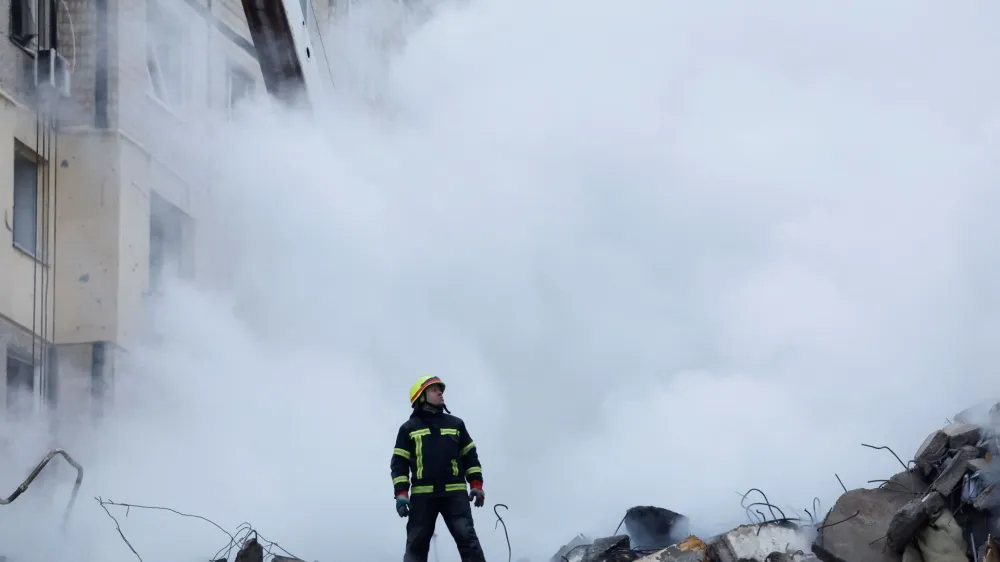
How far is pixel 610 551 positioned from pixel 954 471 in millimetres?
2237

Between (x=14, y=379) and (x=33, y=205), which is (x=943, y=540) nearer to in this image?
(x=14, y=379)

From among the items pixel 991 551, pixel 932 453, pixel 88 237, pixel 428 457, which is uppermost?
pixel 88 237

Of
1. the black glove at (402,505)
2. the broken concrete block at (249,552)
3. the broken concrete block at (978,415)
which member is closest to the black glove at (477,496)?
the black glove at (402,505)

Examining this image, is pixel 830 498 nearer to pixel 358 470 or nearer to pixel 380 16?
pixel 358 470

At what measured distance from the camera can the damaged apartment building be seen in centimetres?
1380

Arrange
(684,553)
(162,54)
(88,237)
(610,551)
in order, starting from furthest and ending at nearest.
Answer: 1. (162,54)
2. (88,237)
3. (610,551)
4. (684,553)

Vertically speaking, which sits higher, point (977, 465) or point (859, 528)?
point (977, 465)

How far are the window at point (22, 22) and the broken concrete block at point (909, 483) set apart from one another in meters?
9.23

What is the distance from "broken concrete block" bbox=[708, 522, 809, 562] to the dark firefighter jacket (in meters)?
1.55

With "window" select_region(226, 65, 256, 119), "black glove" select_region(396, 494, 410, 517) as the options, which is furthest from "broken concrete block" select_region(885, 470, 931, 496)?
"window" select_region(226, 65, 256, 119)

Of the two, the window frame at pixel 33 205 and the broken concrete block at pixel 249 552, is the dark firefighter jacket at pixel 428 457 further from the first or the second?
the window frame at pixel 33 205

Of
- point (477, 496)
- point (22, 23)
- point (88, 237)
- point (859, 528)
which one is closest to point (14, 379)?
point (88, 237)

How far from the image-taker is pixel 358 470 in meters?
12.1

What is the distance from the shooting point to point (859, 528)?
8344mm
